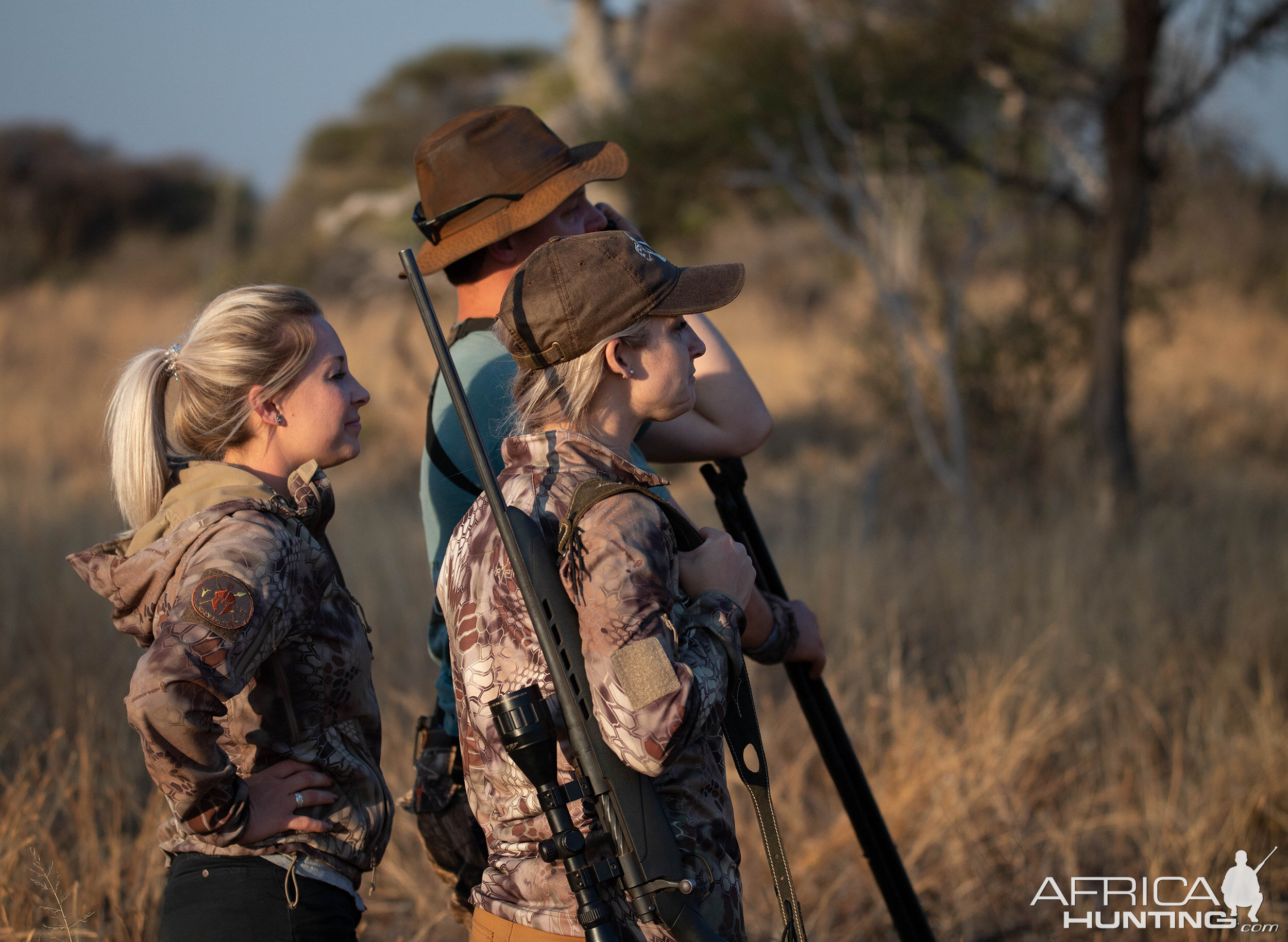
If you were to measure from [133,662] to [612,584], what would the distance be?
11.1 feet

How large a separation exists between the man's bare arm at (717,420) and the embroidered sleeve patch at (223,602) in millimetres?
839

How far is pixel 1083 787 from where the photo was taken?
346 cm

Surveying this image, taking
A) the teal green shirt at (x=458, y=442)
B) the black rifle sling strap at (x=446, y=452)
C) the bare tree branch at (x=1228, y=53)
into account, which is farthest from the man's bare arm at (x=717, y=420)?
the bare tree branch at (x=1228, y=53)

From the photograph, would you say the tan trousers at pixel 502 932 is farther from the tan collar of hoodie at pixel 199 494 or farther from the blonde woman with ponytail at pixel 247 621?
the tan collar of hoodie at pixel 199 494

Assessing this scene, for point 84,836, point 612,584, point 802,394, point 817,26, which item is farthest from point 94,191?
point 612,584

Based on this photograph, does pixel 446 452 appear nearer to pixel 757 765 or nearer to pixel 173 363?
pixel 173 363

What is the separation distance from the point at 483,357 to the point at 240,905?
0.97 m

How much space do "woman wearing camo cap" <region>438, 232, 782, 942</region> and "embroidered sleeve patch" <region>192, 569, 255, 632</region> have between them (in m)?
0.28

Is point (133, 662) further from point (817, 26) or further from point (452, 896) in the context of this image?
point (817, 26)

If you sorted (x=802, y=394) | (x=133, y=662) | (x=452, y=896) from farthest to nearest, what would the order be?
(x=802, y=394) → (x=133, y=662) → (x=452, y=896)

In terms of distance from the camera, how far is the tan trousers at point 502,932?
1.36 metres

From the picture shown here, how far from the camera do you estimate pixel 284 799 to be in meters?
1.50

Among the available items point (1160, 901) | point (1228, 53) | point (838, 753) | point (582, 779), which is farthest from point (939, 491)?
point (582, 779)

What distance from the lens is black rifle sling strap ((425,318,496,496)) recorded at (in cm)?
181
